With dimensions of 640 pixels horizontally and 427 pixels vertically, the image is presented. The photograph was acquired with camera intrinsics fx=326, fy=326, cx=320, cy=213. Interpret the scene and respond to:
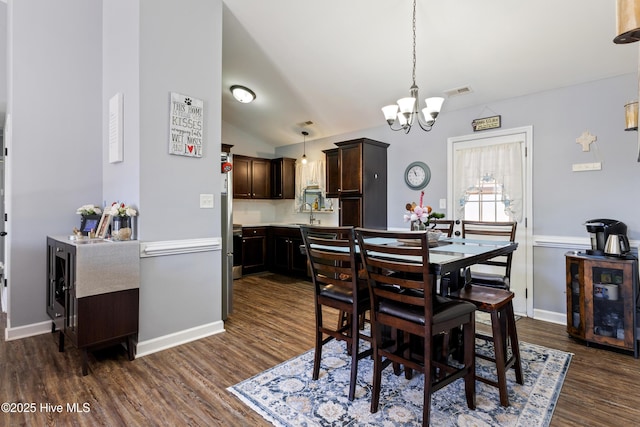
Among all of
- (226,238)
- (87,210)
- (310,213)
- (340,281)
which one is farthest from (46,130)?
(310,213)

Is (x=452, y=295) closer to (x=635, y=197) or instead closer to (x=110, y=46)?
(x=635, y=197)

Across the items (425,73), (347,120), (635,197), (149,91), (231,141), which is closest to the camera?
(149,91)

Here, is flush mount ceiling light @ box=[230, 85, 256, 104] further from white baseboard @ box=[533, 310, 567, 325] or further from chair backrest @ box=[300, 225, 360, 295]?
white baseboard @ box=[533, 310, 567, 325]

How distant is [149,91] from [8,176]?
1.66 m

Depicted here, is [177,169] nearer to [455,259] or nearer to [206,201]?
[206,201]

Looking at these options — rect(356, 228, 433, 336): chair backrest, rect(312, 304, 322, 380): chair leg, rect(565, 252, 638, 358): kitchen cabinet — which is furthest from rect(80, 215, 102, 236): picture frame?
rect(565, 252, 638, 358): kitchen cabinet

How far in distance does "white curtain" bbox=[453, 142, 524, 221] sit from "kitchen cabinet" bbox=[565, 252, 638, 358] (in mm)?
931

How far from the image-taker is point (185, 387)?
2.18 m

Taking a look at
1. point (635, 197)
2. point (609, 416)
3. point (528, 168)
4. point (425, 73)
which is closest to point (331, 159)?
point (425, 73)

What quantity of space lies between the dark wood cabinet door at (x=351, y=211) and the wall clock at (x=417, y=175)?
748mm

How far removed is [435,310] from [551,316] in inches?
100

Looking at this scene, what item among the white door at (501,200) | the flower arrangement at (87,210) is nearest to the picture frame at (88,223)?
the flower arrangement at (87,210)

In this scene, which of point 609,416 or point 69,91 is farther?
point 69,91

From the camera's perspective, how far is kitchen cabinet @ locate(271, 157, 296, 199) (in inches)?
248
